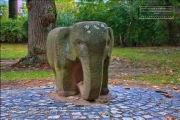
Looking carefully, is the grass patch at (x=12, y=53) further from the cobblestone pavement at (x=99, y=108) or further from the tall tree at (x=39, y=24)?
the cobblestone pavement at (x=99, y=108)

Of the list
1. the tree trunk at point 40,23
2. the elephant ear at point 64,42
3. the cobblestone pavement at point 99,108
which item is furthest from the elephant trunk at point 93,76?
the tree trunk at point 40,23

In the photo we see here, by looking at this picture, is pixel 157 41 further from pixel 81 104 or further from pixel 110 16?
pixel 81 104

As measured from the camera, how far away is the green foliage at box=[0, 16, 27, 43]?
78.9 ft

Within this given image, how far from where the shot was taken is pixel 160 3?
20.4 metres

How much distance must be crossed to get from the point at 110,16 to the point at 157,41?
3583mm

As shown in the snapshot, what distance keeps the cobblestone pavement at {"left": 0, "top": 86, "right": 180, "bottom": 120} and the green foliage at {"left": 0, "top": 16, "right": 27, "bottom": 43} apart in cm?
1839

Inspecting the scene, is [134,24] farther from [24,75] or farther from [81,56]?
[81,56]

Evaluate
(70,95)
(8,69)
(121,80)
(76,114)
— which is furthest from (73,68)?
(8,69)

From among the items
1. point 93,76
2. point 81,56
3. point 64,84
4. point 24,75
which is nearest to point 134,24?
point 24,75

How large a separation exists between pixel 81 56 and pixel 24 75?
4.89m

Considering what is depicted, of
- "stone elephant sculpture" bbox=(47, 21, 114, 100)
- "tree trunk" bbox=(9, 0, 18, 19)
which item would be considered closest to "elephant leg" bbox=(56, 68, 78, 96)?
"stone elephant sculpture" bbox=(47, 21, 114, 100)

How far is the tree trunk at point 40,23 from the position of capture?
36.1 ft

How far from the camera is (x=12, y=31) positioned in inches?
950

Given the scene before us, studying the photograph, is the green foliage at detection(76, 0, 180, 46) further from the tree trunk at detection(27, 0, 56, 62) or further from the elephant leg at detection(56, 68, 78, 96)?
the elephant leg at detection(56, 68, 78, 96)
